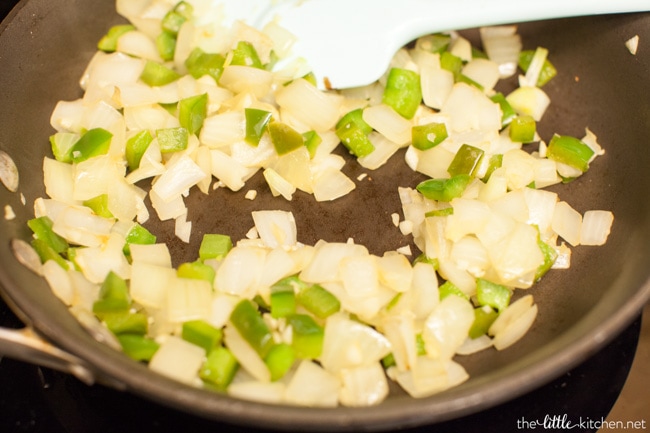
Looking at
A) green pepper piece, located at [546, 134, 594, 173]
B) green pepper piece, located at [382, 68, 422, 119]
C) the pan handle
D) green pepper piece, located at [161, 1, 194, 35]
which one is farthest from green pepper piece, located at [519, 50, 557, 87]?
the pan handle

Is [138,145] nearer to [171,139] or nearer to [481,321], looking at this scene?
[171,139]

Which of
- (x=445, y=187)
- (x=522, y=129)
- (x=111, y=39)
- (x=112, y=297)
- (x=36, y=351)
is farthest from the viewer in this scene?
(x=111, y=39)

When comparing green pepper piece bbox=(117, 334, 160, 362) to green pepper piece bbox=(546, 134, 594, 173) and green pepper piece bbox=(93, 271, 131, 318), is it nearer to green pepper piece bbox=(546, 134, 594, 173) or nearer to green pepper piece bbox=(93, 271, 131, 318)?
green pepper piece bbox=(93, 271, 131, 318)

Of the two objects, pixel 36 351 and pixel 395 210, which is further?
pixel 395 210

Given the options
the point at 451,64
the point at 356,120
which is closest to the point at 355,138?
the point at 356,120

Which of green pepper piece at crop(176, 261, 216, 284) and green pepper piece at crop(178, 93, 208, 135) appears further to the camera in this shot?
green pepper piece at crop(178, 93, 208, 135)

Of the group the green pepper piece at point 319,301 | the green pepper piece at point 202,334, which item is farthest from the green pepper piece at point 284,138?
the green pepper piece at point 202,334
